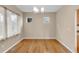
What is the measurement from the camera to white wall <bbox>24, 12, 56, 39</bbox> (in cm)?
1005

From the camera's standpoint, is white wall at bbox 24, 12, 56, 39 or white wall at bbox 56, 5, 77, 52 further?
white wall at bbox 24, 12, 56, 39

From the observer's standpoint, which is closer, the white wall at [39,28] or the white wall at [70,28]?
the white wall at [70,28]

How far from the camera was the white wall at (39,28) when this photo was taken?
10047 mm

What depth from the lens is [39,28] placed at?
10.1 m

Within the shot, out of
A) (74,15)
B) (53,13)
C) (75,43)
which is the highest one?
(53,13)

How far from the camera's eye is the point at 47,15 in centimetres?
1004

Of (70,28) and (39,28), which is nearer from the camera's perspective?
(70,28)

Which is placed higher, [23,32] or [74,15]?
[74,15]
